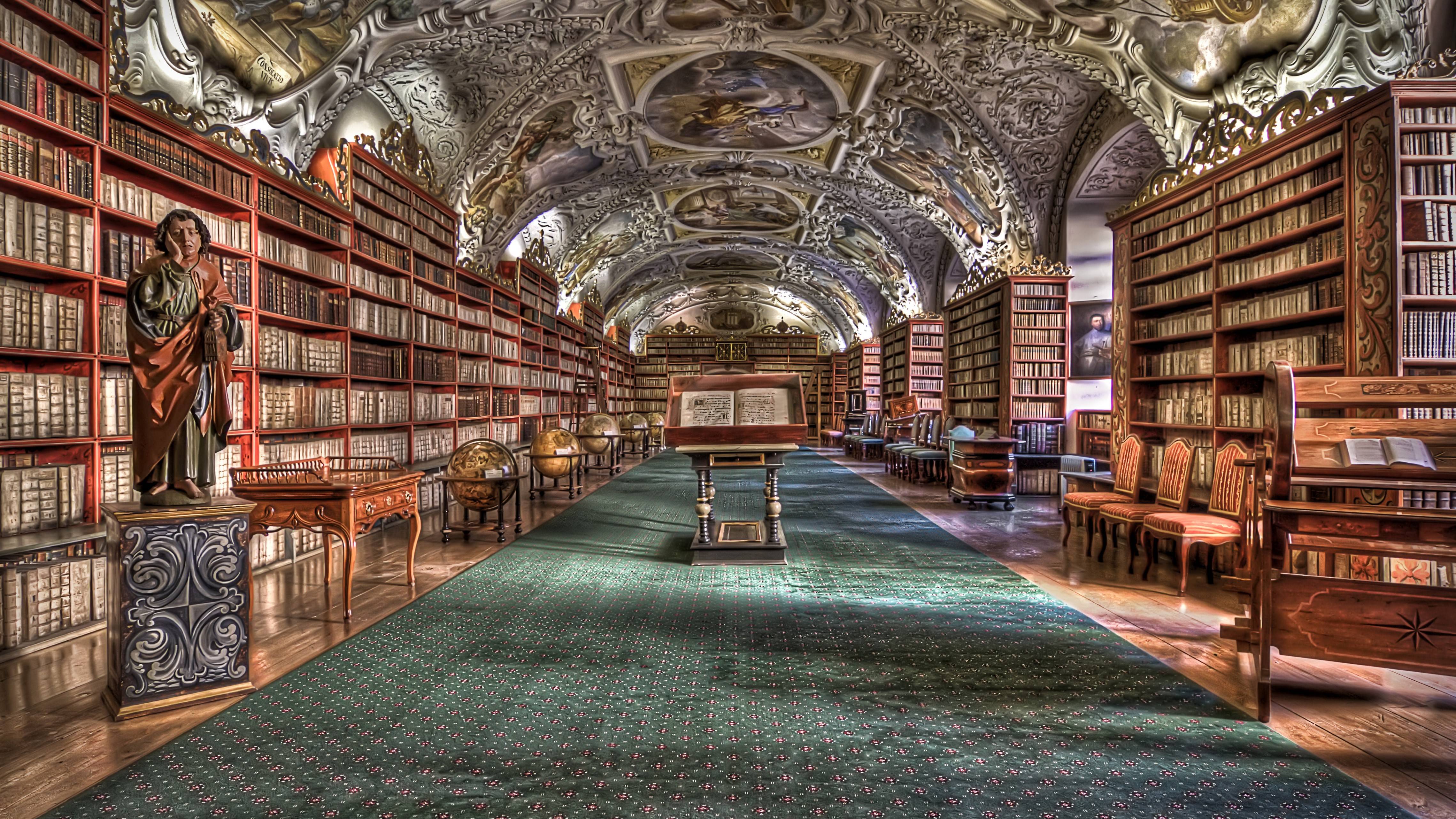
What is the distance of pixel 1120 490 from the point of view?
6.60 m

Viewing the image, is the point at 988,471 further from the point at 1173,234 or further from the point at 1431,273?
the point at 1431,273

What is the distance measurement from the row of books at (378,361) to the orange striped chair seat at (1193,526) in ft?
26.7

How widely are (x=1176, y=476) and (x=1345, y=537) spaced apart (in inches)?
111

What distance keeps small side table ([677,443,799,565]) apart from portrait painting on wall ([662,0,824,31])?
258 inches

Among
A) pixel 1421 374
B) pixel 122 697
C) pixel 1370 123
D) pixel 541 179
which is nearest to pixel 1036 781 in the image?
pixel 122 697

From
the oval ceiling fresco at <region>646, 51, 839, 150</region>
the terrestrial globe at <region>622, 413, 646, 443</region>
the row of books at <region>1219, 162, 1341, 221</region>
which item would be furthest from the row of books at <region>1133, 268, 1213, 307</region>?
the terrestrial globe at <region>622, 413, 646, 443</region>

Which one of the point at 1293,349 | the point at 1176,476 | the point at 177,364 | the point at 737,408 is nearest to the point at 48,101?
the point at 177,364

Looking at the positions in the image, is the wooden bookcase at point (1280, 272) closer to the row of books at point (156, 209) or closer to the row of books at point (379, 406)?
the row of books at point (156, 209)

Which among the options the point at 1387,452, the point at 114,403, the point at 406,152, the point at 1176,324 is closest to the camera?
the point at 1387,452

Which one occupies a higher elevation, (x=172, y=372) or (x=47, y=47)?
(x=47, y=47)

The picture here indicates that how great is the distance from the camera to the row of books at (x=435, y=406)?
960 centimetres

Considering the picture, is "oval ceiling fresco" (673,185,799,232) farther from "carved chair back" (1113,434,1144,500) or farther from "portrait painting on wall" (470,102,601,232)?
"carved chair back" (1113,434,1144,500)

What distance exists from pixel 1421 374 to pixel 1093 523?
2.66 metres

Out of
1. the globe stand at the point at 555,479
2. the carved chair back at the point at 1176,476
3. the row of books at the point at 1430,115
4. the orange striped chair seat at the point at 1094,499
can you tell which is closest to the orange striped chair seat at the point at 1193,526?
the carved chair back at the point at 1176,476
